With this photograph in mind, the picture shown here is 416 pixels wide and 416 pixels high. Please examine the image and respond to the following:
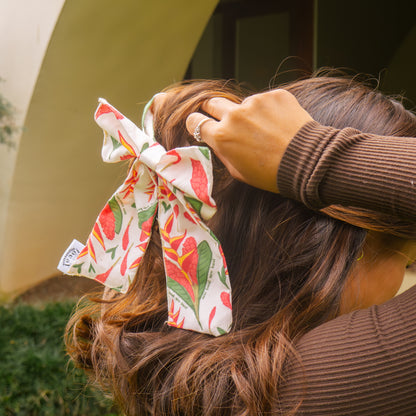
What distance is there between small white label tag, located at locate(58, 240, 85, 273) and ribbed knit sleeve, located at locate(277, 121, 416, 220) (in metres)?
0.49

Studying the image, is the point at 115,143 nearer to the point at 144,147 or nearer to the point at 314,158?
the point at 144,147

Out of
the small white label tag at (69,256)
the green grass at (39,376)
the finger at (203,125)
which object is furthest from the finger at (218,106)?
the green grass at (39,376)

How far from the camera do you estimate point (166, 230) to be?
3.36 ft

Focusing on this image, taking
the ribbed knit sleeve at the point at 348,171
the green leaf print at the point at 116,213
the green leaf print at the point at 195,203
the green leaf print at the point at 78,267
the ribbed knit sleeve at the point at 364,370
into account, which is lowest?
the ribbed knit sleeve at the point at 364,370

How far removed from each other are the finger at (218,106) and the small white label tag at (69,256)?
38 cm

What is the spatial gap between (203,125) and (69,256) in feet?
1.32

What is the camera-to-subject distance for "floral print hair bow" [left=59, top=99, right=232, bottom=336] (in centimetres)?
94

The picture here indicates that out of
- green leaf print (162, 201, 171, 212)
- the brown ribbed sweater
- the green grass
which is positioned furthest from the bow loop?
the green grass

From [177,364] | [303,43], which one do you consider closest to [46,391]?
[177,364]

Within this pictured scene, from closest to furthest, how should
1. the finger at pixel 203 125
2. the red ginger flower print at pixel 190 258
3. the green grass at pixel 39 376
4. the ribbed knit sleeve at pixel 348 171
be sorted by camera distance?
the ribbed knit sleeve at pixel 348 171 < the finger at pixel 203 125 < the red ginger flower print at pixel 190 258 < the green grass at pixel 39 376

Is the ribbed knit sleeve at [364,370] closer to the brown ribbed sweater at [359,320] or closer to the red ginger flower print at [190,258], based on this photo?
the brown ribbed sweater at [359,320]

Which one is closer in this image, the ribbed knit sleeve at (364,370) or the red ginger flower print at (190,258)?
the ribbed knit sleeve at (364,370)

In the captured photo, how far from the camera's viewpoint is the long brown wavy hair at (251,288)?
94 centimetres

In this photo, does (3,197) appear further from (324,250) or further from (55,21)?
(324,250)
